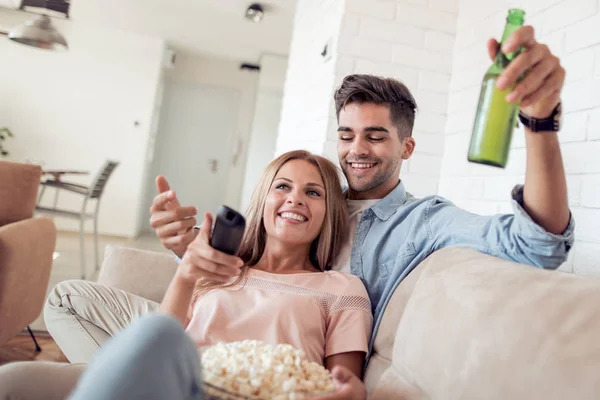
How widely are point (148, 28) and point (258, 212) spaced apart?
4872 millimetres

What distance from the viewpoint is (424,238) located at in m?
1.21

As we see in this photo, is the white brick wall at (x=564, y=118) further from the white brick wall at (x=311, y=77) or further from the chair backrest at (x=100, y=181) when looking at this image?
the chair backrest at (x=100, y=181)

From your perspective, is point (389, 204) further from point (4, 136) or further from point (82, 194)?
point (4, 136)

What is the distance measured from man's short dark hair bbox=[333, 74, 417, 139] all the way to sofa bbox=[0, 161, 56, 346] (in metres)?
1.33

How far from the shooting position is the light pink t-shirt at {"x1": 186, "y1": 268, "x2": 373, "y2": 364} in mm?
1058

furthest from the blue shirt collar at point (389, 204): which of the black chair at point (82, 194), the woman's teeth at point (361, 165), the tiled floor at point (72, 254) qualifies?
the black chair at point (82, 194)

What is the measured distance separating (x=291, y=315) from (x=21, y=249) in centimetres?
128

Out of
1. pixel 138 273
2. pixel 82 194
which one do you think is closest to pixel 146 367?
pixel 138 273

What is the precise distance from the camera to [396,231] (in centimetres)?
130

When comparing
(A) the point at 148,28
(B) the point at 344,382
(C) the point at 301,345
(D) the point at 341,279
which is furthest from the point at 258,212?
(A) the point at 148,28

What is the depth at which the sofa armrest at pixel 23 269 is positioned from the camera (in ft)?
5.63

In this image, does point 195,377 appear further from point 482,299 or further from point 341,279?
point 341,279

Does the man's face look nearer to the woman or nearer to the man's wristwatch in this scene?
the woman

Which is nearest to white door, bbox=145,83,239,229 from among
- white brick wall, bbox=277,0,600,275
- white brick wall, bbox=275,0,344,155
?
white brick wall, bbox=275,0,344,155
